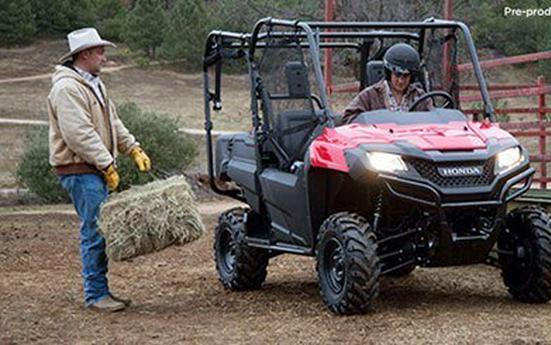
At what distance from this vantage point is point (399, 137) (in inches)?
291

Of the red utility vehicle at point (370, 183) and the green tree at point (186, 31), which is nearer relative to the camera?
the red utility vehicle at point (370, 183)

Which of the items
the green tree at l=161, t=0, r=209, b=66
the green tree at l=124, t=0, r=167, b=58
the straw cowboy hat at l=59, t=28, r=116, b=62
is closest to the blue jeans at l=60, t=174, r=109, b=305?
the straw cowboy hat at l=59, t=28, r=116, b=62

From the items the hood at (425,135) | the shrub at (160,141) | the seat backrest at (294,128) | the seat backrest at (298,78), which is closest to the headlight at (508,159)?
the hood at (425,135)

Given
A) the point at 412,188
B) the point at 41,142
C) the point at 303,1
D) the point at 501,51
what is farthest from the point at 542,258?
the point at 501,51

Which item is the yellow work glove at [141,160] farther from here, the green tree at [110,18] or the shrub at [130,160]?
the green tree at [110,18]

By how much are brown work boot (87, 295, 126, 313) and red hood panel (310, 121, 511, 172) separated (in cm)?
169

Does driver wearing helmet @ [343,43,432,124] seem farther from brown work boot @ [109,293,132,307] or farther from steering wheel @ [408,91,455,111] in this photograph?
brown work boot @ [109,293,132,307]

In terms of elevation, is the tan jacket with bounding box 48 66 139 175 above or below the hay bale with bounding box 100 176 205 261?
above

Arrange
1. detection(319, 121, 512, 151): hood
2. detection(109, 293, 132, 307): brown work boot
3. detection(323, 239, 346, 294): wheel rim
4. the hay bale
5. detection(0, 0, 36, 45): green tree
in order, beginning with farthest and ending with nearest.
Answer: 1. detection(0, 0, 36, 45): green tree
2. detection(109, 293, 132, 307): brown work boot
3. the hay bale
4. detection(323, 239, 346, 294): wheel rim
5. detection(319, 121, 512, 151): hood

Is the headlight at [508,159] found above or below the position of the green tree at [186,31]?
above

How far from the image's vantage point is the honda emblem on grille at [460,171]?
717cm

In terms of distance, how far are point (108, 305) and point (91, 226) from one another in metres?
0.55

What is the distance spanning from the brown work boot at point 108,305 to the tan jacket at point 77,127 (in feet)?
2.89

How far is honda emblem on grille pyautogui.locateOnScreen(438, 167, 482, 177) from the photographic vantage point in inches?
282
